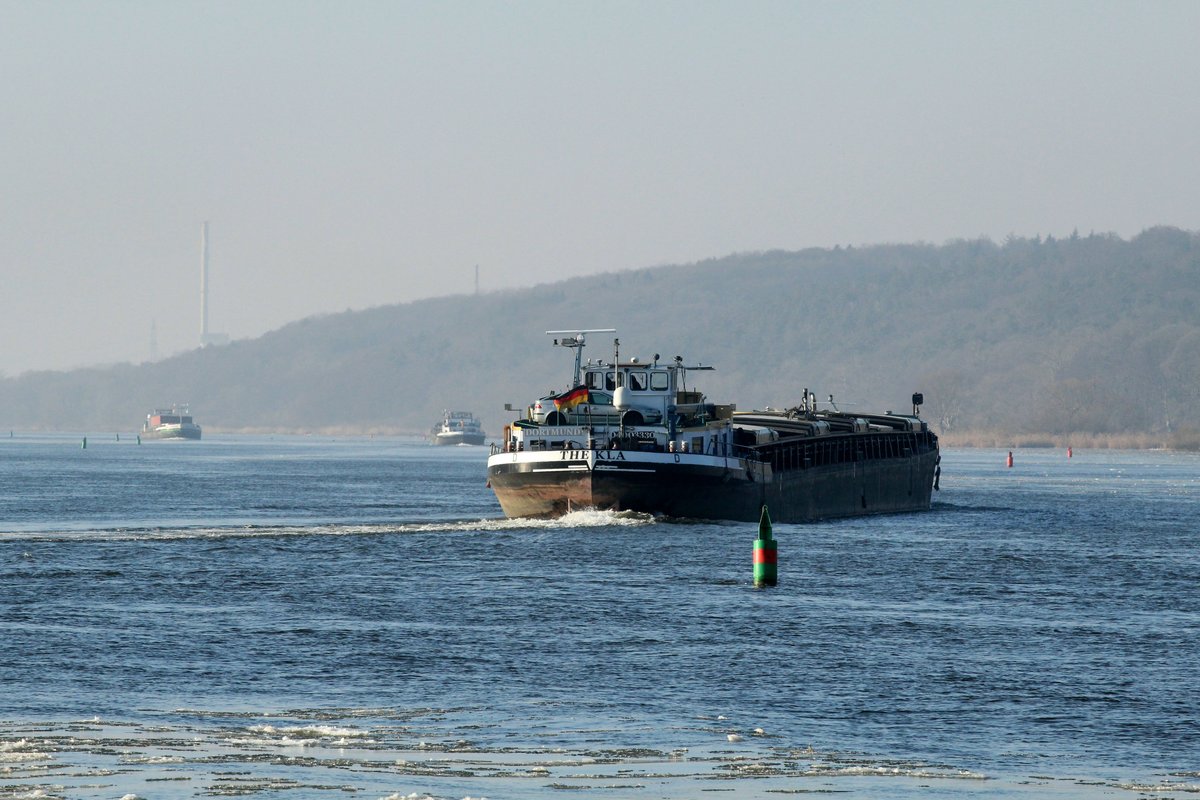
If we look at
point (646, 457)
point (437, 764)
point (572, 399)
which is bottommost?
point (437, 764)

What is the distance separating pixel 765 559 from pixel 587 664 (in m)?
16.4

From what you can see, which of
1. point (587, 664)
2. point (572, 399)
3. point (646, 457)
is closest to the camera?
point (587, 664)

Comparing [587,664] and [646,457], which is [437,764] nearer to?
[587,664]

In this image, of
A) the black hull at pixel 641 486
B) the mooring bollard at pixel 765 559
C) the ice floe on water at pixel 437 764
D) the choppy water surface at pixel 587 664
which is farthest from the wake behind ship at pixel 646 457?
the ice floe on water at pixel 437 764

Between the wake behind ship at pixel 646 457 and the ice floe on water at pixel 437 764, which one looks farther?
the wake behind ship at pixel 646 457

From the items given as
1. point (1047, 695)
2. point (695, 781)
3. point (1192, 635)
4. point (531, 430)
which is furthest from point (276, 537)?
point (695, 781)

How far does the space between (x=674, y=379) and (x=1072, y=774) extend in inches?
2121

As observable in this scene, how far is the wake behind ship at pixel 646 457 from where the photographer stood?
2825 inches

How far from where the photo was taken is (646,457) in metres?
71.2

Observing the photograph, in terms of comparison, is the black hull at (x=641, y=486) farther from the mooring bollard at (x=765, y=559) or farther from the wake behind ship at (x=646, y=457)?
the mooring bollard at (x=765, y=559)

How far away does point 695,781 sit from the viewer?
902 inches

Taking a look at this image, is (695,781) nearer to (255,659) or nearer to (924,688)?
(924,688)

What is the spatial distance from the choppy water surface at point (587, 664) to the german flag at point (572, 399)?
6.11 m

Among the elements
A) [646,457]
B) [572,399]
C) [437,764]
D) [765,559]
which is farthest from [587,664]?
[572,399]
